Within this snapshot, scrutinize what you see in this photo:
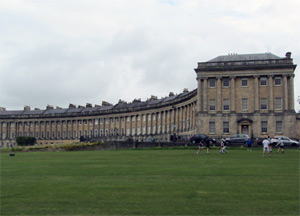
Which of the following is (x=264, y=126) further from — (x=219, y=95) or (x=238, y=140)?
(x=238, y=140)

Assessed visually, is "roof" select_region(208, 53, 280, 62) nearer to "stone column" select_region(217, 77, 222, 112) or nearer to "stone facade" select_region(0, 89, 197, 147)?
"stone column" select_region(217, 77, 222, 112)

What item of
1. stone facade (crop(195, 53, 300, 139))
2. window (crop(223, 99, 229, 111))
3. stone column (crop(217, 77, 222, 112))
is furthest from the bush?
window (crop(223, 99, 229, 111))

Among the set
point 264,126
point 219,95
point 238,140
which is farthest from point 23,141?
point 238,140

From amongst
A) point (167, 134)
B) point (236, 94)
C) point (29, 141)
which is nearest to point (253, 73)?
point (236, 94)

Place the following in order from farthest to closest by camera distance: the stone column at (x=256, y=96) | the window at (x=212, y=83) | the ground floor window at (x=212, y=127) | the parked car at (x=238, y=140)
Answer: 1. the window at (x=212, y=83)
2. the ground floor window at (x=212, y=127)
3. the stone column at (x=256, y=96)
4. the parked car at (x=238, y=140)

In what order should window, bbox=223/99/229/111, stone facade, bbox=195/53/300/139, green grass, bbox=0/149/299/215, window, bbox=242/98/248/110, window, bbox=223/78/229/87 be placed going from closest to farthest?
green grass, bbox=0/149/299/215 < stone facade, bbox=195/53/300/139 < window, bbox=242/98/248/110 < window, bbox=223/99/229/111 < window, bbox=223/78/229/87

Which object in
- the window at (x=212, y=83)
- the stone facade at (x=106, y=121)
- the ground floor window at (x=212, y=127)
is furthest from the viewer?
the stone facade at (x=106, y=121)

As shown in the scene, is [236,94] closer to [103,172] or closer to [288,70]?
[288,70]

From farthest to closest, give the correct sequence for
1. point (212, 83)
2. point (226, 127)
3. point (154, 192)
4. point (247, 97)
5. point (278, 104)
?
point (212, 83) → point (247, 97) → point (226, 127) → point (278, 104) → point (154, 192)

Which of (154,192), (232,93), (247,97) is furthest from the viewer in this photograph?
(232,93)

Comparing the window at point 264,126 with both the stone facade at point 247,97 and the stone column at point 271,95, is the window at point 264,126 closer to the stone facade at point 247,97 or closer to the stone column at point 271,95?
the stone facade at point 247,97

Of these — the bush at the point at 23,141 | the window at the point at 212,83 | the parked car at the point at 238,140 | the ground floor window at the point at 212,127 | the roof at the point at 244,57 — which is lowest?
the bush at the point at 23,141

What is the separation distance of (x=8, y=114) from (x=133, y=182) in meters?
131

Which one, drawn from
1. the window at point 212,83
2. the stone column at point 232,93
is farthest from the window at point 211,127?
the window at point 212,83
